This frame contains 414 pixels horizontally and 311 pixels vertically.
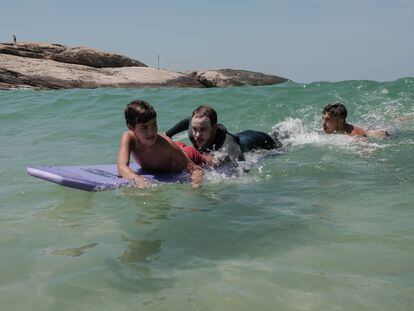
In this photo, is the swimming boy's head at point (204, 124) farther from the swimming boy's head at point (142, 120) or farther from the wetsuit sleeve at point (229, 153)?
the swimming boy's head at point (142, 120)

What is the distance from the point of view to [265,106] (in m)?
12.9

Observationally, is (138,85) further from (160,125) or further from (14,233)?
(14,233)

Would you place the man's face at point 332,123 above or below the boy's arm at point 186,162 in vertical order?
above

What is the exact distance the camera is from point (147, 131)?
442cm

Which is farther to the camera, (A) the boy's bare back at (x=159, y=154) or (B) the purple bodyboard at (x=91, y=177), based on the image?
(A) the boy's bare back at (x=159, y=154)

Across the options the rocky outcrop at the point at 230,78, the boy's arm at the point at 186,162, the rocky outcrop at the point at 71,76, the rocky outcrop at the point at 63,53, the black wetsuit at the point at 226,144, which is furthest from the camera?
the rocky outcrop at the point at 63,53

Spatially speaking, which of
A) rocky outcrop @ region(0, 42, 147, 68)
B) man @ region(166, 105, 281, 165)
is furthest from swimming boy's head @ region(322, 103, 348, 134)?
rocky outcrop @ region(0, 42, 147, 68)

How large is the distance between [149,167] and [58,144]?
3.50 metres

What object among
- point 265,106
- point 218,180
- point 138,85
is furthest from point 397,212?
point 138,85

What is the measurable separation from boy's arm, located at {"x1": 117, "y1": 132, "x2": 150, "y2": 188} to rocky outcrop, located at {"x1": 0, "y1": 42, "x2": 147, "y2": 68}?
24.2 meters

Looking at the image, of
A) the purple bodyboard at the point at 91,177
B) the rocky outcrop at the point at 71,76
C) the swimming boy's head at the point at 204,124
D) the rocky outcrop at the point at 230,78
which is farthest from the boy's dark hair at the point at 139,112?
the rocky outcrop at the point at 230,78

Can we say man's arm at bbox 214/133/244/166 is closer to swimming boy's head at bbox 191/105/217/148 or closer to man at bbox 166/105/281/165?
man at bbox 166/105/281/165

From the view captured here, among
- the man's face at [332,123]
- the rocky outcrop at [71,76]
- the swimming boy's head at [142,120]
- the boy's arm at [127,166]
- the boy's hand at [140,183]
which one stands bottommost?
the boy's hand at [140,183]

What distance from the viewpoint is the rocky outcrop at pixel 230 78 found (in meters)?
27.3
